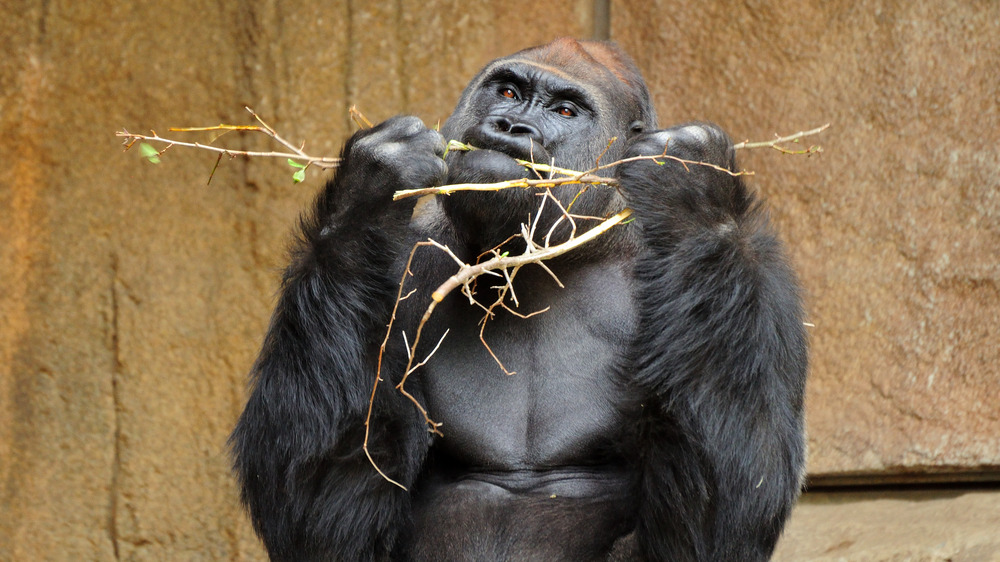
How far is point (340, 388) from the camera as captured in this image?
3.09 meters

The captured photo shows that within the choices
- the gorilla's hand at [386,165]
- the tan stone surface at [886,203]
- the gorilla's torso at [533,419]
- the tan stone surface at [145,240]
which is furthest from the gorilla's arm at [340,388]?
the tan stone surface at [886,203]

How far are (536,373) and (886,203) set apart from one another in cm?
211

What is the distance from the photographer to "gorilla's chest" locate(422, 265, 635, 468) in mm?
3361

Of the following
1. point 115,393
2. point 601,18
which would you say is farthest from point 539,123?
point 115,393

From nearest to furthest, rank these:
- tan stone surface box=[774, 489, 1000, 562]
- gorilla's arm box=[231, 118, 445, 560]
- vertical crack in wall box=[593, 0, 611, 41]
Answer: gorilla's arm box=[231, 118, 445, 560] → tan stone surface box=[774, 489, 1000, 562] → vertical crack in wall box=[593, 0, 611, 41]

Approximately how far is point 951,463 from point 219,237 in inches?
133

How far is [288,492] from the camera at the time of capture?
3.09m

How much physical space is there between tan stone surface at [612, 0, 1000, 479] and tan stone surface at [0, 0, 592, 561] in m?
1.08

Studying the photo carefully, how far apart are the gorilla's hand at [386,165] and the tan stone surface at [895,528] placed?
259 cm

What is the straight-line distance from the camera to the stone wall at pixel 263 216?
460 centimetres

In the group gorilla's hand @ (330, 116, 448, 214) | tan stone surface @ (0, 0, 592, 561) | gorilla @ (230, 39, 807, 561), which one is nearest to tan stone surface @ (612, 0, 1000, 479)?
tan stone surface @ (0, 0, 592, 561)

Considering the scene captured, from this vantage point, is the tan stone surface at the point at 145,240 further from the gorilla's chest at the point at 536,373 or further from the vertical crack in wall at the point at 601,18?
the gorilla's chest at the point at 536,373

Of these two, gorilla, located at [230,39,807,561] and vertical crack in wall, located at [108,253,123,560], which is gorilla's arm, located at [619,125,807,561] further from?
vertical crack in wall, located at [108,253,123,560]

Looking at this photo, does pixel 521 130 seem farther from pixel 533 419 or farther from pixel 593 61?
pixel 533 419
